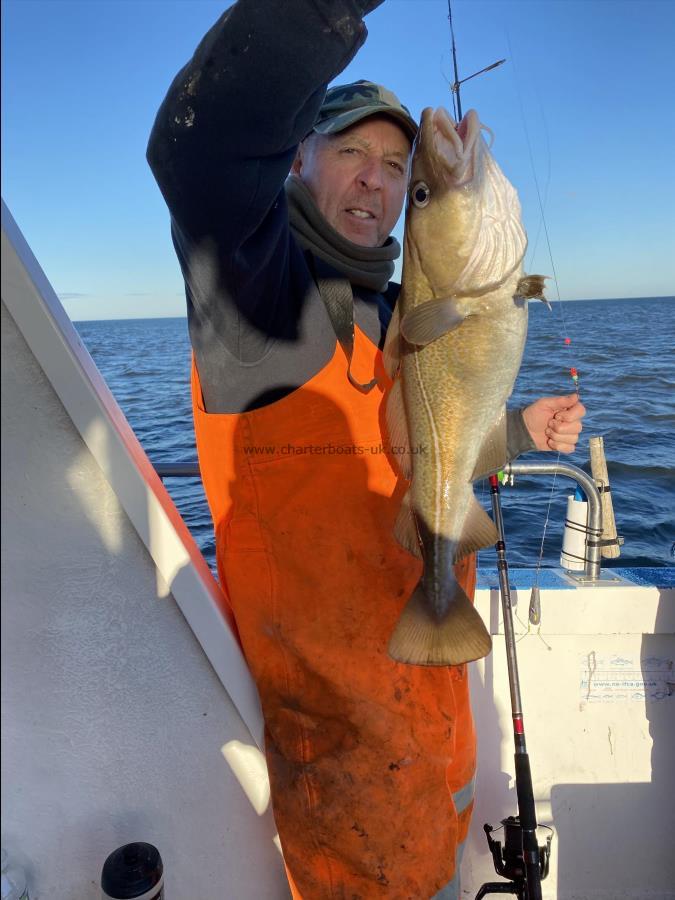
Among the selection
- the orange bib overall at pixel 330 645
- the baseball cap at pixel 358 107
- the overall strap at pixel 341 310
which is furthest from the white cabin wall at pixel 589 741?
the baseball cap at pixel 358 107

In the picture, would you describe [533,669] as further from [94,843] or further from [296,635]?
[94,843]

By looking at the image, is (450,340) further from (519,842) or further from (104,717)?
(519,842)

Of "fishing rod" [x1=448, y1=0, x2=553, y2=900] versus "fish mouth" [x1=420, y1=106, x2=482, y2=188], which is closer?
"fish mouth" [x1=420, y1=106, x2=482, y2=188]

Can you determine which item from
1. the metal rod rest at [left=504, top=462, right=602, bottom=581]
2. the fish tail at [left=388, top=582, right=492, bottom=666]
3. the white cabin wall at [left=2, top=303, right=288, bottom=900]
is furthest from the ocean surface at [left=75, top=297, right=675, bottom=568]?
the white cabin wall at [left=2, top=303, right=288, bottom=900]

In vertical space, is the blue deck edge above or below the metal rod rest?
below

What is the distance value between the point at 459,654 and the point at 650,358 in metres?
20.2

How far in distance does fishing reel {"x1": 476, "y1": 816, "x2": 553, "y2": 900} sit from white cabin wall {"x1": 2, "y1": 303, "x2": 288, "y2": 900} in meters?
0.97

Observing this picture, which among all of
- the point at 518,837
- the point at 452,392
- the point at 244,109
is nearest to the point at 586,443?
the point at 518,837

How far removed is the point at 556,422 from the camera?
97.5 inches

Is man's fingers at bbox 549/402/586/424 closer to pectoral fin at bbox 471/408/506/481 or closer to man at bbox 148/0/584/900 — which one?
pectoral fin at bbox 471/408/506/481

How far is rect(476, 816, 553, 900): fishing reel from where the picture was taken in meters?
2.68

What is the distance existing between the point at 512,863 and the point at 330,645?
1.61 m

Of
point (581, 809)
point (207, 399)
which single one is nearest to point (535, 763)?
point (581, 809)

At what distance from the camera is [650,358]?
1959 cm
